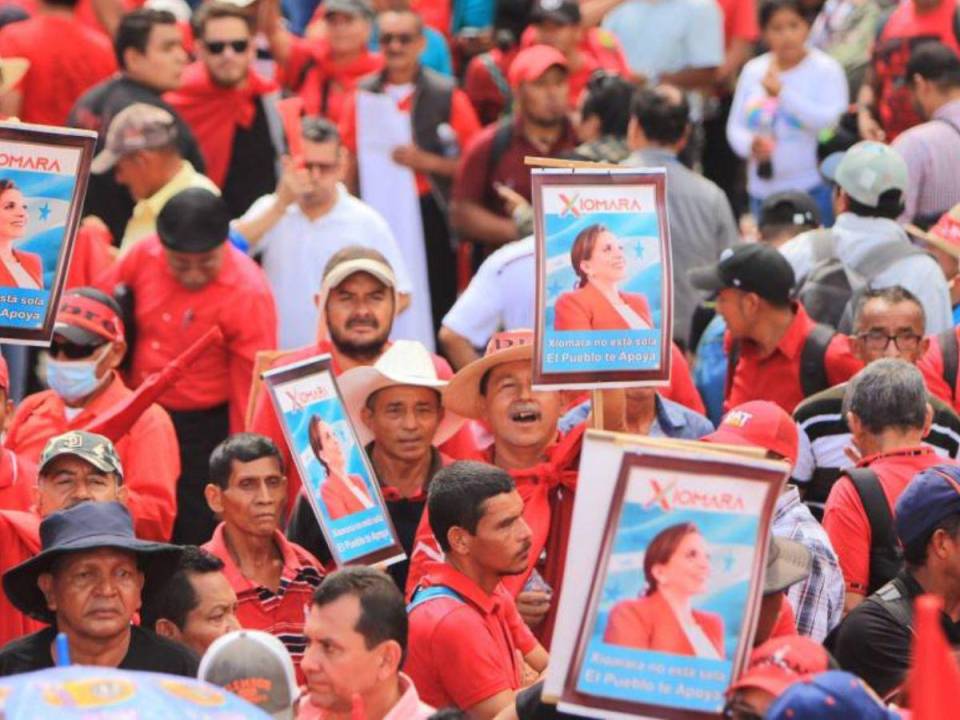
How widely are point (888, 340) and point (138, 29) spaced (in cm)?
429

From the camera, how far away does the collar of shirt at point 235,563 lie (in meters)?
7.91

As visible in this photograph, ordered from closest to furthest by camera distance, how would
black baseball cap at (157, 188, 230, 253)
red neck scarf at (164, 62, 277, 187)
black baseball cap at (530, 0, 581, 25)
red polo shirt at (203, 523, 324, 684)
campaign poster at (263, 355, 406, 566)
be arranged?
1. red polo shirt at (203, 523, 324, 684)
2. campaign poster at (263, 355, 406, 566)
3. black baseball cap at (157, 188, 230, 253)
4. red neck scarf at (164, 62, 277, 187)
5. black baseball cap at (530, 0, 581, 25)

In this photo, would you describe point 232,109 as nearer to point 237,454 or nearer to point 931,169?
point 931,169

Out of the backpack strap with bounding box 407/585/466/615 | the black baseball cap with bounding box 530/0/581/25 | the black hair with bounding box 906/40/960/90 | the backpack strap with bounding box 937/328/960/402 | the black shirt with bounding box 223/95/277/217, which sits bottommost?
the backpack strap with bounding box 407/585/466/615

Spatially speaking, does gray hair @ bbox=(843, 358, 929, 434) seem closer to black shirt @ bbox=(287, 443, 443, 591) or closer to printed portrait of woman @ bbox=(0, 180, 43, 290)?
black shirt @ bbox=(287, 443, 443, 591)

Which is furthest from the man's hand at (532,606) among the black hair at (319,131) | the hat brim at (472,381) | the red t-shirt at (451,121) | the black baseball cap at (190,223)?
the red t-shirt at (451,121)

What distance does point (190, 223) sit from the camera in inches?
394

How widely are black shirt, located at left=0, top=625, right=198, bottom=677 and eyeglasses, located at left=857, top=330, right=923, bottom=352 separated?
3456mm

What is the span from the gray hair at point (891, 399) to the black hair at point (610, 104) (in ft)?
12.9

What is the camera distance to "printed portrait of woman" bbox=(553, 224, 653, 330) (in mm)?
7441

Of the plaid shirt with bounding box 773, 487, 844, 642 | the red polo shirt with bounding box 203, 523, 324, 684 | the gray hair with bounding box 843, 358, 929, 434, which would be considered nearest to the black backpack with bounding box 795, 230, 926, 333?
the gray hair with bounding box 843, 358, 929, 434

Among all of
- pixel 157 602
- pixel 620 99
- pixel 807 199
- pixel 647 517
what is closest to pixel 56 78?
A: pixel 620 99

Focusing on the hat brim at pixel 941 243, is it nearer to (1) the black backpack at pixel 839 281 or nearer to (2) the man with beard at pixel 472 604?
(1) the black backpack at pixel 839 281

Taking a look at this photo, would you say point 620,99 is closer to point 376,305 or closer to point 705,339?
point 705,339
